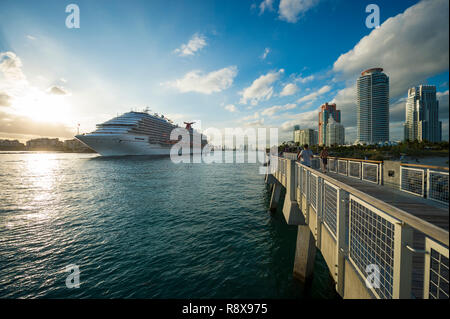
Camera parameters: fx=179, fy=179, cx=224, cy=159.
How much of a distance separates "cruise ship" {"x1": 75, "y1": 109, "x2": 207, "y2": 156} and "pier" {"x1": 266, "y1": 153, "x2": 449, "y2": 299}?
7244 centimetres

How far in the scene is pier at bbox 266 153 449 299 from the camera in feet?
6.48

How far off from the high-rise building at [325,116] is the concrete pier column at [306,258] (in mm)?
137383

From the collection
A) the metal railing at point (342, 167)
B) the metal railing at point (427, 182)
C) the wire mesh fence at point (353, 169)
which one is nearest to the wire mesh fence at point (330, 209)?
the metal railing at point (427, 182)

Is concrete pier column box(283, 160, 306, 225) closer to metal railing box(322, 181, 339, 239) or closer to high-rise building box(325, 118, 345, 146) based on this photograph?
metal railing box(322, 181, 339, 239)

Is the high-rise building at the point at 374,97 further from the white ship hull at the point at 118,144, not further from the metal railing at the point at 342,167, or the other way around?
the white ship hull at the point at 118,144

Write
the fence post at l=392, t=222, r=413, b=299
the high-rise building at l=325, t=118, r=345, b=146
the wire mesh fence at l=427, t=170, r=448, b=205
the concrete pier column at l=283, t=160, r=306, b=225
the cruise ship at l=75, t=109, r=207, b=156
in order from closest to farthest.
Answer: the fence post at l=392, t=222, r=413, b=299
the wire mesh fence at l=427, t=170, r=448, b=205
the concrete pier column at l=283, t=160, r=306, b=225
the cruise ship at l=75, t=109, r=207, b=156
the high-rise building at l=325, t=118, r=345, b=146

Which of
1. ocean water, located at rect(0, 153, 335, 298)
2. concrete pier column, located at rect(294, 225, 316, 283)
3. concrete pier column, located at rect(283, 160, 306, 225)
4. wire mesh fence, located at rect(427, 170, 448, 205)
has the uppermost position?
wire mesh fence, located at rect(427, 170, 448, 205)

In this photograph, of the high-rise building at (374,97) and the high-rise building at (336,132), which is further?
the high-rise building at (336,132)

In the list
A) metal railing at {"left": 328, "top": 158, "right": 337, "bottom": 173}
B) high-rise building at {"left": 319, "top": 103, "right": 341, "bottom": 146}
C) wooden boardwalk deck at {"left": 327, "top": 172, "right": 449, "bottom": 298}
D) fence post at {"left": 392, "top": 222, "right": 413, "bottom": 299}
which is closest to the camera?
fence post at {"left": 392, "top": 222, "right": 413, "bottom": 299}

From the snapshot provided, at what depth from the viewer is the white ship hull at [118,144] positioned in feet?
207

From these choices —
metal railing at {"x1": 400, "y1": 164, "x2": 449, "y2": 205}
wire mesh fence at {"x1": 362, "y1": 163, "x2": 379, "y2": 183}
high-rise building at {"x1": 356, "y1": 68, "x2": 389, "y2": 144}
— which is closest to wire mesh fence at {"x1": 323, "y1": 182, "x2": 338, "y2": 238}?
metal railing at {"x1": 400, "y1": 164, "x2": 449, "y2": 205}

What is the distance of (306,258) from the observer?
6.45m

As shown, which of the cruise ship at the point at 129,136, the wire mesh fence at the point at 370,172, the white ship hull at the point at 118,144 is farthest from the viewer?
the cruise ship at the point at 129,136

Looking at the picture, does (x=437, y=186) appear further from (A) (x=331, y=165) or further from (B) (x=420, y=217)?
(A) (x=331, y=165)
